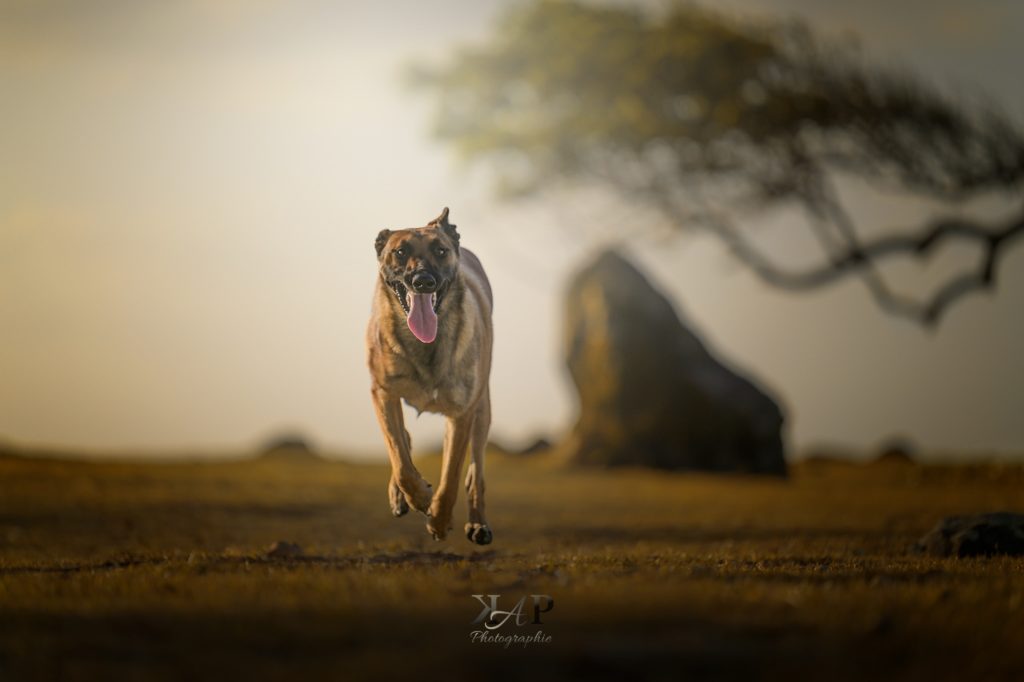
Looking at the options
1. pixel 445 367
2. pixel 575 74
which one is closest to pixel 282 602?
pixel 445 367

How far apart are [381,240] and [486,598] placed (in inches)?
82.0

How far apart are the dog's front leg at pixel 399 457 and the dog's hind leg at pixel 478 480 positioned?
32cm

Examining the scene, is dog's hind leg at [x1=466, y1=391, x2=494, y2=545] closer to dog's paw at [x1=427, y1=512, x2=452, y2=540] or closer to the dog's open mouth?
dog's paw at [x1=427, y1=512, x2=452, y2=540]

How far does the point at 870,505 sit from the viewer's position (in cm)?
1598

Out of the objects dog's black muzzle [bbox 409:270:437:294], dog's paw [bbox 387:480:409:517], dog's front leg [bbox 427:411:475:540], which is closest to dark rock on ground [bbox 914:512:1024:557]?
dog's front leg [bbox 427:411:475:540]

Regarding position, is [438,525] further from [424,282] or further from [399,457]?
[424,282]

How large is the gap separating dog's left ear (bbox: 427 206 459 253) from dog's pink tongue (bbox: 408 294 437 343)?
1.21 ft

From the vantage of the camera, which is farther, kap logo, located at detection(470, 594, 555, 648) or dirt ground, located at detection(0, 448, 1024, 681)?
kap logo, located at detection(470, 594, 555, 648)

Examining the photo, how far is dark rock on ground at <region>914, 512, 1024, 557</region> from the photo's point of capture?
9.19 metres

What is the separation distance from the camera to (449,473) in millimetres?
6668

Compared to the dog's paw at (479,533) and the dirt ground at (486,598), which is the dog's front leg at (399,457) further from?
the dirt ground at (486,598)

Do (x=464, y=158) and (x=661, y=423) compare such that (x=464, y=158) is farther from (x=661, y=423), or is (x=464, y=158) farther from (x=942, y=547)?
(x=942, y=547)

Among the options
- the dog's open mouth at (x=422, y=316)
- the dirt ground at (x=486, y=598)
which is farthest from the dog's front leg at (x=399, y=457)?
the dog's open mouth at (x=422, y=316)

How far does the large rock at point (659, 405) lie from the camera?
21.2m
